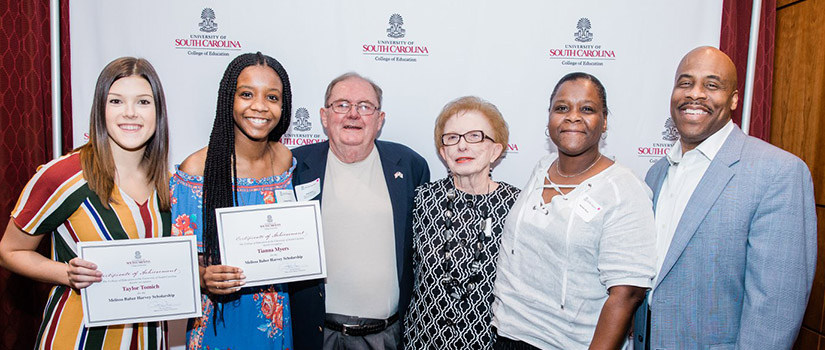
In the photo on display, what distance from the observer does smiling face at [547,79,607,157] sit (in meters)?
2.08

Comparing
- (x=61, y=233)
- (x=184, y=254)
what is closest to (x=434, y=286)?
(x=184, y=254)

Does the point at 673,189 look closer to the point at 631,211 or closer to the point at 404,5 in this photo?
the point at 631,211

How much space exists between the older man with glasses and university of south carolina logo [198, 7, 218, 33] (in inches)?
61.0

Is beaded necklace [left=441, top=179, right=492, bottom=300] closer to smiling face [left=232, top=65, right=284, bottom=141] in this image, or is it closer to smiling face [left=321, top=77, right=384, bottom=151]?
smiling face [left=321, top=77, right=384, bottom=151]

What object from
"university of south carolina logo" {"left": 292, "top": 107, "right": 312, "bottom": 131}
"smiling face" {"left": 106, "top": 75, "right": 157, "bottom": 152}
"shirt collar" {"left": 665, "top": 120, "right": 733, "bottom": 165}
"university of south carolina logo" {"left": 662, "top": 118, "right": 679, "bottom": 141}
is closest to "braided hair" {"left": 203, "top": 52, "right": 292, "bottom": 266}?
"smiling face" {"left": 106, "top": 75, "right": 157, "bottom": 152}

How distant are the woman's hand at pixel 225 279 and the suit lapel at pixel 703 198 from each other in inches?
74.8

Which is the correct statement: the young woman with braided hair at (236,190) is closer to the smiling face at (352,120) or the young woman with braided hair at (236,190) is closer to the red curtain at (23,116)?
the smiling face at (352,120)

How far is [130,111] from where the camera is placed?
2.06 metres

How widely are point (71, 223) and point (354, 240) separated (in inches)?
53.1

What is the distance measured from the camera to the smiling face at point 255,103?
7.63 ft

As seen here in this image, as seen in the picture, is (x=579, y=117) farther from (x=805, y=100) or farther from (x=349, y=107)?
(x=805, y=100)

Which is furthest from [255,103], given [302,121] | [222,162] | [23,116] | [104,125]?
[23,116]

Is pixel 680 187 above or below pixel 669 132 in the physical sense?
below

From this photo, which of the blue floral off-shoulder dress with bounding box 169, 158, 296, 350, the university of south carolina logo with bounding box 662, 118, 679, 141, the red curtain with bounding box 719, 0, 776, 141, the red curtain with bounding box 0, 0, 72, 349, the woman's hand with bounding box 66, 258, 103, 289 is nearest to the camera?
the woman's hand with bounding box 66, 258, 103, 289
